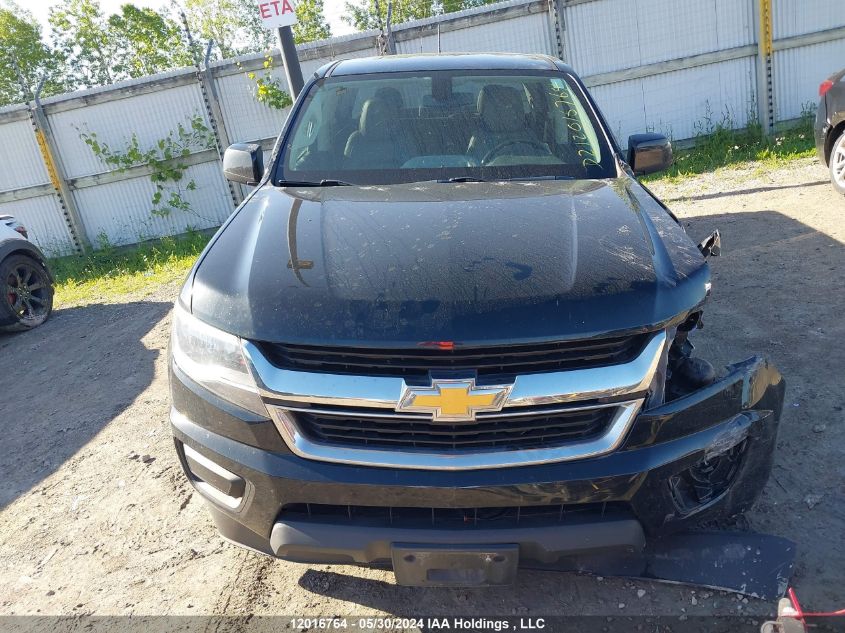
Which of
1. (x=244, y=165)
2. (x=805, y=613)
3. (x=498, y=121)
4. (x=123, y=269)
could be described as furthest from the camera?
(x=123, y=269)

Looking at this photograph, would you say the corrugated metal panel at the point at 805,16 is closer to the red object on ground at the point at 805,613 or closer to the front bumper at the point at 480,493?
the front bumper at the point at 480,493

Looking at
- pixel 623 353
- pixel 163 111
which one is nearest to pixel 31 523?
pixel 623 353

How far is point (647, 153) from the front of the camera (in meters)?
3.29

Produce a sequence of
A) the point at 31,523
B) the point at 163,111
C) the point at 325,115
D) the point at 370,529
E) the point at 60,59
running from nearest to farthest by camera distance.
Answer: the point at 370,529 → the point at 31,523 → the point at 325,115 → the point at 163,111 → the point at 60,59

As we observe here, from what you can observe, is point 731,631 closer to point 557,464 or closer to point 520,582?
point 520,582

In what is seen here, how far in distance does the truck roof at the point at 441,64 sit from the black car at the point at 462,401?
5.39ft

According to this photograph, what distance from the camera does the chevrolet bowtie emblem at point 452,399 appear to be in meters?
1.80

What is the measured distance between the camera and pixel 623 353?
190 centimetres

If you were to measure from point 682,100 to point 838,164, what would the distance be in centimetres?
350

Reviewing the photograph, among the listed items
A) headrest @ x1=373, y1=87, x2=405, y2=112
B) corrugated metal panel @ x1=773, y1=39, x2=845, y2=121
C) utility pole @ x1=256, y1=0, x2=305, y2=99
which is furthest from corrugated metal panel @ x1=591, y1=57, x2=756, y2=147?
headrest @ x1=373, y1=87, x2=405, y2=112

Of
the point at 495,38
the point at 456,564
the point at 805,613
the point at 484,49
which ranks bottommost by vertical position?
the point at 805,613

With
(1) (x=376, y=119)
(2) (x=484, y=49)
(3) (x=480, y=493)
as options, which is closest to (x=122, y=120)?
(2) (x=484, y=49)

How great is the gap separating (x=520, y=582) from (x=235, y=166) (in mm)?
2464

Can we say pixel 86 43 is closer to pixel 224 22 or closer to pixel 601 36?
pixel 224 22
